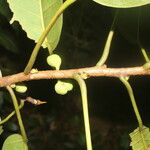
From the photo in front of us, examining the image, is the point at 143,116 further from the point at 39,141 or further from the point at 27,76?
the point at 27,76

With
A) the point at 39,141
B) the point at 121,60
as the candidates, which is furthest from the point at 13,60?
the point at 39,141

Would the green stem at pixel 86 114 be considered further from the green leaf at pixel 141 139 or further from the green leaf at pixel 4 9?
the green leaf at pixel 4 9

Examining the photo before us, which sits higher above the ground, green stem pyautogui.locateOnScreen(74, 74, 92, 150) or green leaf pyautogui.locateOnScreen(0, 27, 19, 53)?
green leaf pyautogui.locateOnScreen(0, 27, 19, 53)

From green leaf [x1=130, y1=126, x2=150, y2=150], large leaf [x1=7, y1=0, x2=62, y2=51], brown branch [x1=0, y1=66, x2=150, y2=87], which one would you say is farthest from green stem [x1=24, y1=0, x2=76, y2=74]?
green leaf [x1=130, y1=126, x2=150, y2=150]

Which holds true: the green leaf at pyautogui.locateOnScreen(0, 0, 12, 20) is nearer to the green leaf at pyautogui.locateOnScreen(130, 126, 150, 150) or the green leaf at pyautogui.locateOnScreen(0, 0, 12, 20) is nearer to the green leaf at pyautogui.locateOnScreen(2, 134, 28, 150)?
the green leaf at pyautogui.locateOnScreen(2, 134, 28, 150)

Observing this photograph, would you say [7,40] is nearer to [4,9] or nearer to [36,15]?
[4,9]

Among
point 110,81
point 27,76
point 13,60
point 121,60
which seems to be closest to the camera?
point 27,76
